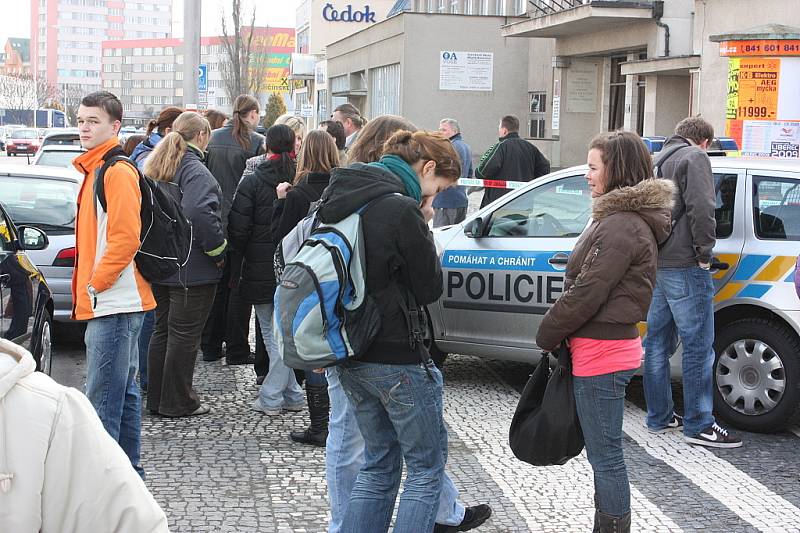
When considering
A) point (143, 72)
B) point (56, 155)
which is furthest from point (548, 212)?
point (143, 72)

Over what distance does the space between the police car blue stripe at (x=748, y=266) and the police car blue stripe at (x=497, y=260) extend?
1167 mm

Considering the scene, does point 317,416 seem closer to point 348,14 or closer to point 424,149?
point 424,149

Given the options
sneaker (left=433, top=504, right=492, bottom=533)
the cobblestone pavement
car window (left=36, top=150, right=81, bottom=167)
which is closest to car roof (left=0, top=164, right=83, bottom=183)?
the cobblestone pavement

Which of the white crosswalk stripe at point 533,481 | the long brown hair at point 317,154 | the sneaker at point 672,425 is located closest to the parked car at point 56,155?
the white crosswalk stripe at point 533,481

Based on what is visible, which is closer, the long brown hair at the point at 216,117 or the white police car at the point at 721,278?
the white police car at the point at 721,278

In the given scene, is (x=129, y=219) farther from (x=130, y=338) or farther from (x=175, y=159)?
(x=175, y=159)

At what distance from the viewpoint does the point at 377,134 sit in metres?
4.52

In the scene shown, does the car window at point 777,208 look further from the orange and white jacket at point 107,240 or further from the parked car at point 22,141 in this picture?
the parked car at point 22,141

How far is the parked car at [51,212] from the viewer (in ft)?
28.6

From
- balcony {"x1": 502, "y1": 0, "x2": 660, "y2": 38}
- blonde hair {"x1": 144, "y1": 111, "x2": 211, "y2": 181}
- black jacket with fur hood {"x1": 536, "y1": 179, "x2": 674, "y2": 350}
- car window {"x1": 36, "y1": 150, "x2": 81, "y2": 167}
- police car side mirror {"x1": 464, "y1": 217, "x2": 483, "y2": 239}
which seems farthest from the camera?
balcony {"x1": 502, "y1": 0, "x2": 660, "y2": 38}

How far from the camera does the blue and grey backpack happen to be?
3.75 m

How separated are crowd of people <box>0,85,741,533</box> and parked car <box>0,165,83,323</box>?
1182 millimetres

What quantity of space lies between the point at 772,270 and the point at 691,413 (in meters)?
1.02

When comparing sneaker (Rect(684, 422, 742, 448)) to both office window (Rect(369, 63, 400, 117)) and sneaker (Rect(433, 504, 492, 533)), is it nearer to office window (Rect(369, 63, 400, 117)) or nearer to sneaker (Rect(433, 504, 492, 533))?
sneaker (Rect(433, 504, 492, 533))
